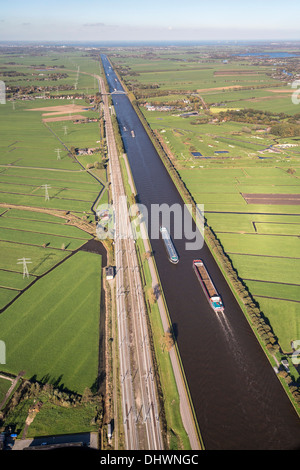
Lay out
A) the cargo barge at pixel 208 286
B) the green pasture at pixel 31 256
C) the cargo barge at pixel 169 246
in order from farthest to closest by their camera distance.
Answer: the cargo barge at pixel 169 246
the green pasture at pixel 31 256
the cargo barge at pixel 208 286

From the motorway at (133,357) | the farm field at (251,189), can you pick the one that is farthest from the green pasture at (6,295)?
the farm field at (251,189)

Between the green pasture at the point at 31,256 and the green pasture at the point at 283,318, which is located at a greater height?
the green pasture at the point at 31,256

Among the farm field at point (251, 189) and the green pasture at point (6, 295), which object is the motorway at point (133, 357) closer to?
the green pasture at point (6, 295)

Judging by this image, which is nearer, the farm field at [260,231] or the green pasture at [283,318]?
the green pasture at [283,318]

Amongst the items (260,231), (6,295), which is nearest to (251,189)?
(260,231)

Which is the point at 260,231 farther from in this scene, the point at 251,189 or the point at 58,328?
the point at 58,328

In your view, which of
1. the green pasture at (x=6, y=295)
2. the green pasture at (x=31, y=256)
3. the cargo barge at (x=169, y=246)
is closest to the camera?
the green pasture at (x=6, y=295)
